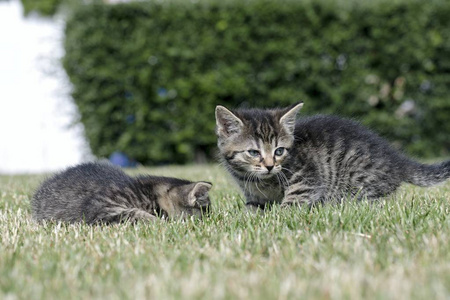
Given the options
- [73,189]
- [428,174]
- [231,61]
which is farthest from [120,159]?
[428,174]

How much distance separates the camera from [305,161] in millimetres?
5078

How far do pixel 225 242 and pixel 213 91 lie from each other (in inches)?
344

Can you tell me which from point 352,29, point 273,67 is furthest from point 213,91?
point 352,29

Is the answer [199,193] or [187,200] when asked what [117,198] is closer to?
[187,200]

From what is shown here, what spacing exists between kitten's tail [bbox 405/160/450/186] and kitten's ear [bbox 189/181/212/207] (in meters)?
1.97

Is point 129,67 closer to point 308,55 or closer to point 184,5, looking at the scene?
point 184,5

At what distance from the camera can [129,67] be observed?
39.0 ft

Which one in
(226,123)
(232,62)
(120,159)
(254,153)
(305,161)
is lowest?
(120,159)

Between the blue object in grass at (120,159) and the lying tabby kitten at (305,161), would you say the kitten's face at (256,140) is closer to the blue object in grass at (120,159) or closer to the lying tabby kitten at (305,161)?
the lying tabby kitten at (305,161)

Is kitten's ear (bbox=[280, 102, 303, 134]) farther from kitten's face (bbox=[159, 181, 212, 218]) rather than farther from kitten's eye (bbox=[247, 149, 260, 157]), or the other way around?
kitten's face (bbox=[159, 181, 212, 218])

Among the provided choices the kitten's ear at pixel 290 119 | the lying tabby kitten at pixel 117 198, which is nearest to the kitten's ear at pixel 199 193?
the lying tabby kitten at pixel 117 198

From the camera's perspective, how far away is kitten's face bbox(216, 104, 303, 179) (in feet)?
16.0

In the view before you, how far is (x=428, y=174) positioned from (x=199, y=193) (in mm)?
2221

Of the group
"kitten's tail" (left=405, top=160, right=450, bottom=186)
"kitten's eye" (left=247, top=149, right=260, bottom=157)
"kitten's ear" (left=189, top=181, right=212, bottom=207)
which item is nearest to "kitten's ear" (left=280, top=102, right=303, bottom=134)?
"kitten's eye" (left=247, top=149, right=260, bottom=157)
